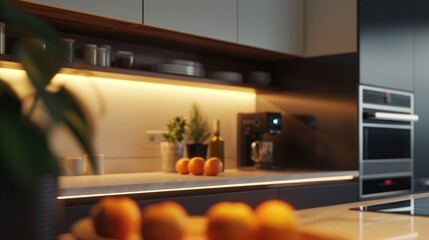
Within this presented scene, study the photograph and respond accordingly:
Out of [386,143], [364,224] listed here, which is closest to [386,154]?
[386,143]

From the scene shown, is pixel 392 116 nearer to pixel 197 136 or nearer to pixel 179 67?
pixel 197 136

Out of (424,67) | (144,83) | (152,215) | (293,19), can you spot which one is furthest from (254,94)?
(152,215)

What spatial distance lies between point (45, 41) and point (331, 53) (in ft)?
9.90

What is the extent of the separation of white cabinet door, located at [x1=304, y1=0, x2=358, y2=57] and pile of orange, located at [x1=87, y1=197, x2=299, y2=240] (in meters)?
2.76

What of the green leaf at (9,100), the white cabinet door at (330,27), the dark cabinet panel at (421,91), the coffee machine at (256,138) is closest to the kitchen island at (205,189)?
the coffee machine at (256,138)

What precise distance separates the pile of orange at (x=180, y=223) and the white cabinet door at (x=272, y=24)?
2.40m

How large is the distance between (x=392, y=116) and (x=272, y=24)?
1.01m

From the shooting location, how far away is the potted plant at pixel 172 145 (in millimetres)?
2873

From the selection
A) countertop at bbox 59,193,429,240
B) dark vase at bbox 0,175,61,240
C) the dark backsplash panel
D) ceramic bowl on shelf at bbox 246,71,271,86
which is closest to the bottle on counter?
ceramic bowl on shelf at bbox 246,71,271,86

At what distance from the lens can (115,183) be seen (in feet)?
6.89

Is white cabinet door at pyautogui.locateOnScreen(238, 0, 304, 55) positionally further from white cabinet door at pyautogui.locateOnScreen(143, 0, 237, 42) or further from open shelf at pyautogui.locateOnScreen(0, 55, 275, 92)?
open shelf at pyautogui.locateOnScreen(0, 55, 275, 92)

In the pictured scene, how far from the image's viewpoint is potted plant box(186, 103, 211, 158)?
9.85ft

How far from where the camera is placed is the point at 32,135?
46cm

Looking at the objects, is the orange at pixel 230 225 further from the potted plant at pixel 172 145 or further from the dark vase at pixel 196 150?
the dark vase at pixel 196 150
